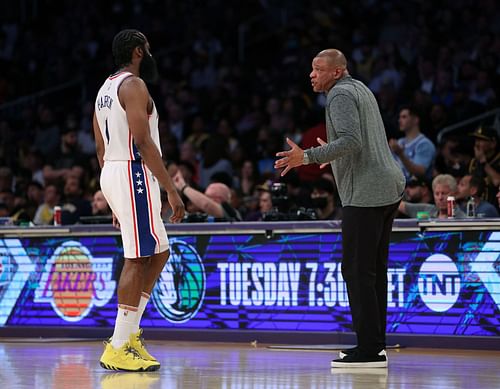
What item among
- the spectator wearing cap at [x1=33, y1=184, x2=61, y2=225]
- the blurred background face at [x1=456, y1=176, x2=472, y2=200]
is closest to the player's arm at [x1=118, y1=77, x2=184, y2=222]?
the blurred background face at [x1=456, y1=176, x2=472, y2=200]

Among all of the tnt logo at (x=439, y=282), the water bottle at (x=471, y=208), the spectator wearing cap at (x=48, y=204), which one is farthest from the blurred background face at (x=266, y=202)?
the spectator wearing cap at (x=48, y=204)

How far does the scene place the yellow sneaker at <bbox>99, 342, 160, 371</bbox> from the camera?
274 inches

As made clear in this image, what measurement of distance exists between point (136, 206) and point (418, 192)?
13.1 feet

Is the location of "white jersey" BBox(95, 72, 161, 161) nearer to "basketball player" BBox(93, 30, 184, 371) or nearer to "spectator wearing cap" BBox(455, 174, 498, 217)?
"basketball player" BBox(93, 30, 184, 371)

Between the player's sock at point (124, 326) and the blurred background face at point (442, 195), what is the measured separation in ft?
11.6

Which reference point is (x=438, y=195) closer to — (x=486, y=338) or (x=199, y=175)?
(x=486, y=338)

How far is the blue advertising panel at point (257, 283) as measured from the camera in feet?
28.0

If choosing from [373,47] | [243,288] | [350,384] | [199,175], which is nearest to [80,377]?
[350,384]

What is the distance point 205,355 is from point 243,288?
1146 mm

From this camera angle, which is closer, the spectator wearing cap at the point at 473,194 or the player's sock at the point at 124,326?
the player's sock at the point at 124,326

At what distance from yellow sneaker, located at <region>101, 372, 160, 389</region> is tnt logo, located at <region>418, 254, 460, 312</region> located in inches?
105

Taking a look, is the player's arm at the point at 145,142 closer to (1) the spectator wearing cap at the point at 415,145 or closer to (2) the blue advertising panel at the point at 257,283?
(2) the blue advertising panel at the point at 257,283

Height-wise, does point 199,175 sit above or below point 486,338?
above

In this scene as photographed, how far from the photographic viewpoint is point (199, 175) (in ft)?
47.1
